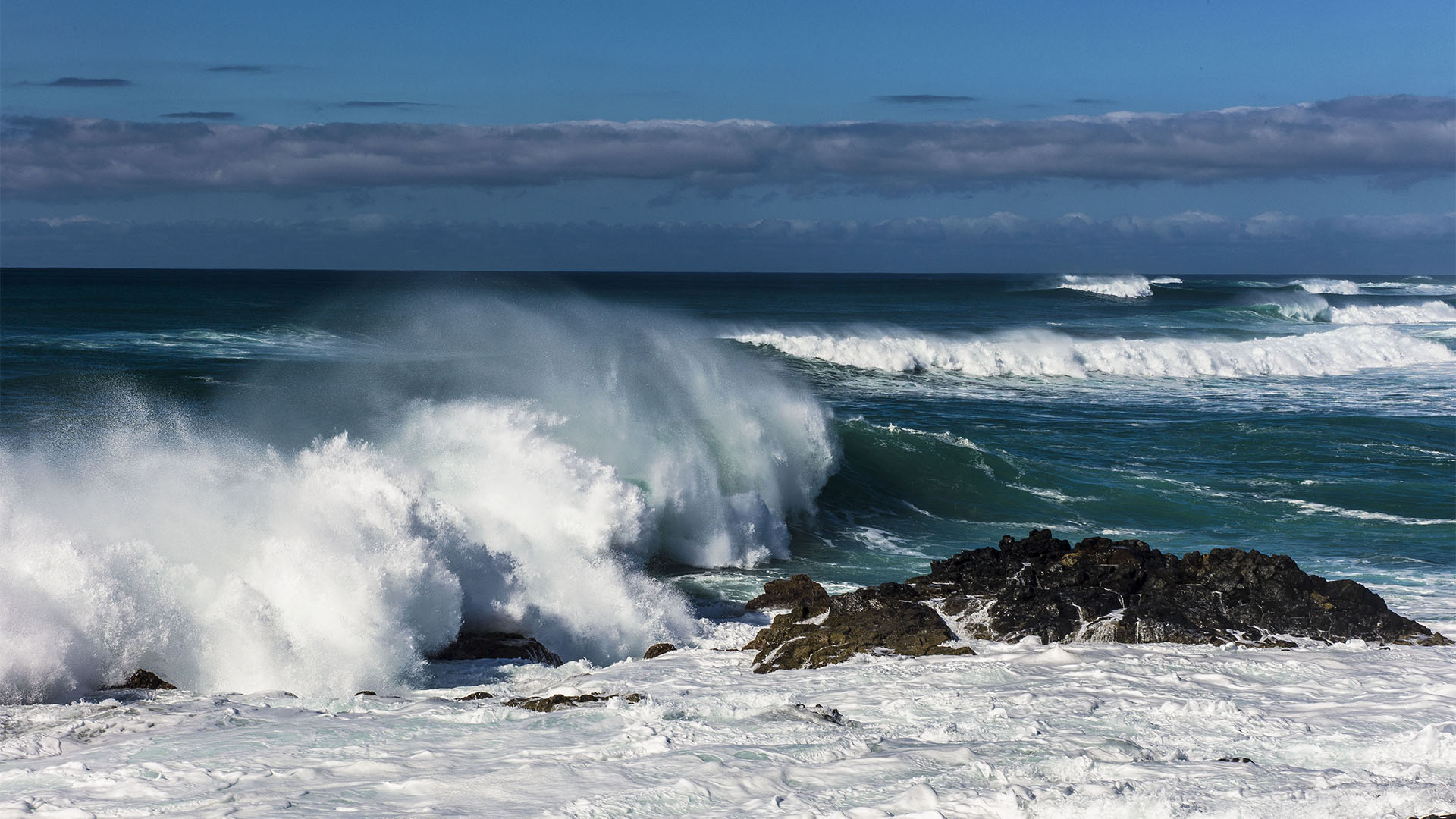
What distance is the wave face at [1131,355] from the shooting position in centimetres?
3403

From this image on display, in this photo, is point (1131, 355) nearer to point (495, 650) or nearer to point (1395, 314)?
point (495, 650)

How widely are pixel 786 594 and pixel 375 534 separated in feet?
11.8

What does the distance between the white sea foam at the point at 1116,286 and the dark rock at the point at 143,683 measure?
80.2 meters

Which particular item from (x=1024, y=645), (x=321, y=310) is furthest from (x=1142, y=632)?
(x=321, y=310)

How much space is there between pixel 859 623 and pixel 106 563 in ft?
17.3

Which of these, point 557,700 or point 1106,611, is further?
point 1106,611

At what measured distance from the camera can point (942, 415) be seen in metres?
24.4

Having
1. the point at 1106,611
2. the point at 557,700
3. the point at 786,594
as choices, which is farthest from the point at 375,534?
the point at 1106,611

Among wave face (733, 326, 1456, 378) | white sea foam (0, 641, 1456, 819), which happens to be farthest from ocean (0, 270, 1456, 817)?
wave face (733, 326, 1456, 378)

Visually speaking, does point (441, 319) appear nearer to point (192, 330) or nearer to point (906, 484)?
point (192, 330)

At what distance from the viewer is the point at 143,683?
722cm

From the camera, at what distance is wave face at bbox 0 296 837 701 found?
25.6 ft

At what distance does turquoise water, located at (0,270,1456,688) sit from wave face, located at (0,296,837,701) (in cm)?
9

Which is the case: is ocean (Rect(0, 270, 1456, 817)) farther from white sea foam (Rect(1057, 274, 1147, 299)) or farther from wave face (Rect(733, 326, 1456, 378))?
white sea foam (Rect(1057, 274, 1147, 299))
